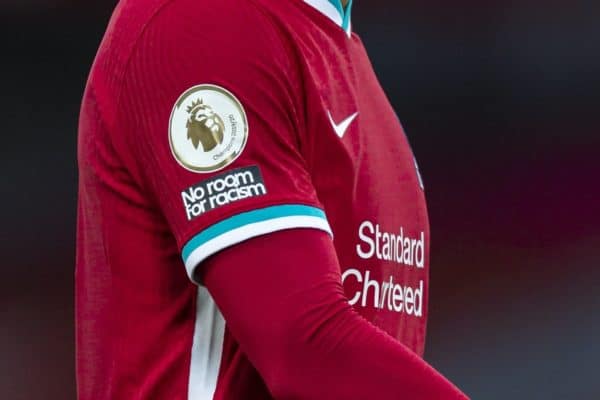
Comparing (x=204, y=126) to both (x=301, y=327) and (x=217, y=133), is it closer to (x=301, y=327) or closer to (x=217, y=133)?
(x=217, y=133)

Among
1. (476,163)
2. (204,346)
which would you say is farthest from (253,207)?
(476,163)

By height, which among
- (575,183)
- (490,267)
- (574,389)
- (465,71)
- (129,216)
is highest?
(129,216)

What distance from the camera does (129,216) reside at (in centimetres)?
85

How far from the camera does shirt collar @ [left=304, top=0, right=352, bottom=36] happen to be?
93cm

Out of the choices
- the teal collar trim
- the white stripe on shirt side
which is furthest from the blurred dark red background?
the white stripe on shirt side

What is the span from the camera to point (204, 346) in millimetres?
848

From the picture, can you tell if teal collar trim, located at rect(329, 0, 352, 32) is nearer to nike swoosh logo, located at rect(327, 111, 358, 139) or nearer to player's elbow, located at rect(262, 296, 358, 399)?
nike swoosh logo, located at rect(327, 111, 358, 139)

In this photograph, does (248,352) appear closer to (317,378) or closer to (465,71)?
(317,378)

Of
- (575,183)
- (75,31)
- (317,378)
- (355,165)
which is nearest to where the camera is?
(317,378)

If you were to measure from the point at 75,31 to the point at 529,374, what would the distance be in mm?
1245

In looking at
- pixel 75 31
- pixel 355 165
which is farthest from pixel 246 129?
pixel 75 31

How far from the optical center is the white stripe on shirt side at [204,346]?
2.77ft

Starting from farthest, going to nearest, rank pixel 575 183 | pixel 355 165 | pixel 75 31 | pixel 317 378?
1. pixel 575 183
2. pixel 75 31
3. pixel 355 165
4. pixel 317 378

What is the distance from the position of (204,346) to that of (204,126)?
0.17 meters
